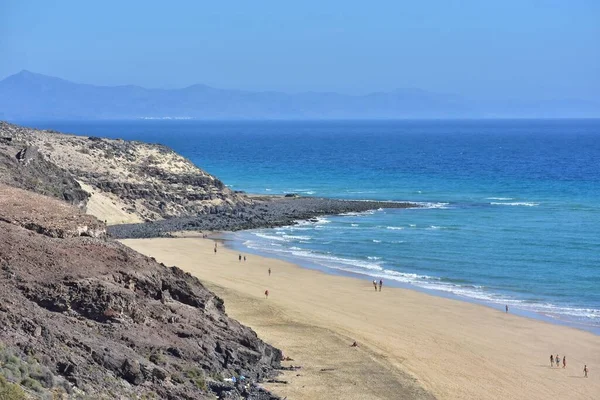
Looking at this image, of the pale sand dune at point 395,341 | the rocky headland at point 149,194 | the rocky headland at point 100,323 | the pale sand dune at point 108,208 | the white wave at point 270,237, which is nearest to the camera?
the rocky headland at point 100,323

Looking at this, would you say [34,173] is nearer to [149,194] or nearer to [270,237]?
[270,237]

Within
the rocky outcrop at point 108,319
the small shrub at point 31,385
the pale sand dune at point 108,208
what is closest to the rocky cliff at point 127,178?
the pale sand dune at point 108,208

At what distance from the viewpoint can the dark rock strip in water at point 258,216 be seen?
66.2m

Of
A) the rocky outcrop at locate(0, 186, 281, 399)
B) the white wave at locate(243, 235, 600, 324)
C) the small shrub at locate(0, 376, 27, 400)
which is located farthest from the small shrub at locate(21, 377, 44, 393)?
the white wave at locate(243, 235, 600, 324)

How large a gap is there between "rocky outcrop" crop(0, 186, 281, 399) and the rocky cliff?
3460 cm

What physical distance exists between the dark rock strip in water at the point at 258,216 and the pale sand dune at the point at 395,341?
52.4 ft

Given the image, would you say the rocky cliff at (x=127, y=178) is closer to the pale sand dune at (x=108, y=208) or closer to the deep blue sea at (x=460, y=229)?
the pale sand dune at (x=108, y=208)

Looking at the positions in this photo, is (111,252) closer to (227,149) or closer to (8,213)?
(8,213)

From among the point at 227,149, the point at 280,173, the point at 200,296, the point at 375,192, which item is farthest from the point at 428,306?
the point at 227,149

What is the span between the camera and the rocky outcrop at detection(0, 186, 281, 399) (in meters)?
21.6

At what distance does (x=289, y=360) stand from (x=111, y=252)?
711 cm

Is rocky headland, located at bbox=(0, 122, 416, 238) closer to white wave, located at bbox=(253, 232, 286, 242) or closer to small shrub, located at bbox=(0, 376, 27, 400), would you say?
white wave, located at bbox=(253, 232, 286, 242)

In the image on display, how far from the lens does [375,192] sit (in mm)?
94125

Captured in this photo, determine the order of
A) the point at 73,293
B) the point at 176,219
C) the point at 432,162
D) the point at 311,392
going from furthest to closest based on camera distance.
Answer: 1. the point at 432,162
2. the point at 176,219
3. the point at 311,392
4. the point at 73,293
